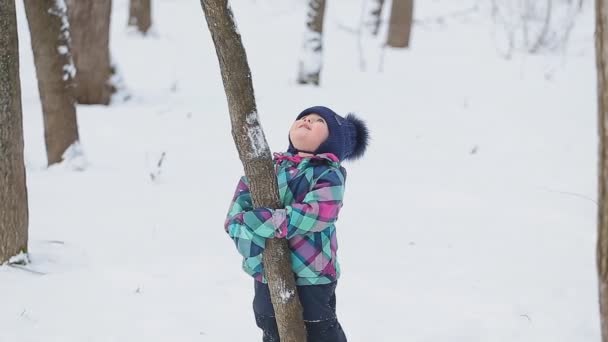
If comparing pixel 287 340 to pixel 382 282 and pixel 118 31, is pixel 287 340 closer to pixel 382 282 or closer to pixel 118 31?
pixel 382 282

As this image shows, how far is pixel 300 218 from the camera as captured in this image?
7.29ft

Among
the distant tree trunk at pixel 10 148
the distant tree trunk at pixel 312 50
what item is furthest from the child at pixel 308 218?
the distant tree trunk at pixel 312 50

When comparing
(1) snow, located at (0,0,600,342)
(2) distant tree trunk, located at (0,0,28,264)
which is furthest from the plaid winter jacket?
(2) distant tree trunk, located at (0,0,28,264)

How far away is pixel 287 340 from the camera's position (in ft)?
7.71

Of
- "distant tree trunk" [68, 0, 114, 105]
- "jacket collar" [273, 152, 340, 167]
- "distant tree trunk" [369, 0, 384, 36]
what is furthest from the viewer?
"distant tree trunk" [369, 0, 384, 36]

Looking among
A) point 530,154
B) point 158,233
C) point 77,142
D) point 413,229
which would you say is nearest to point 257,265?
point 158,233

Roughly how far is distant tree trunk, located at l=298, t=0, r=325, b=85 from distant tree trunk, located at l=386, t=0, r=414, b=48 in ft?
13.3

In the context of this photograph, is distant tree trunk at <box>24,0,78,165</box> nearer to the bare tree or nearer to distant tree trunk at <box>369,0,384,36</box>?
the bare tree

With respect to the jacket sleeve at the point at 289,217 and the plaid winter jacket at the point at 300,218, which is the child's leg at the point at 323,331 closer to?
the plaid winter jacket at the point at 300,218

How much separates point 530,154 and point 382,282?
3775 mm

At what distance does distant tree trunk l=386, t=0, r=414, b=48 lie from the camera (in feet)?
45.1

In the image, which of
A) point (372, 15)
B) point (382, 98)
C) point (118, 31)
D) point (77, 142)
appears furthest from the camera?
point (372, 15)

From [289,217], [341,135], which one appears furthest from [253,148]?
[341,135]

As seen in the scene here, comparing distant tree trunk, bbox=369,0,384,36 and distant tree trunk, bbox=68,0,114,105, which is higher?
distant tree trunk, bbox=369,0,384,36
